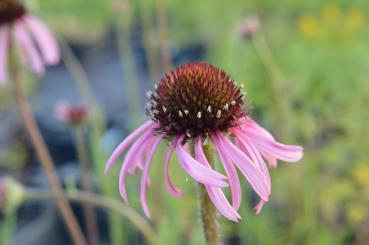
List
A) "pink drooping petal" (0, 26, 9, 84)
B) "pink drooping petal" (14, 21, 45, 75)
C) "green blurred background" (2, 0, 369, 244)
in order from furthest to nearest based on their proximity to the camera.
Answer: "green blurred background" (2, 0, 369, 244), "pink drooping petal" (14, 21, 45, 75), "pink drooping petal" (0, 26, 9, 84)

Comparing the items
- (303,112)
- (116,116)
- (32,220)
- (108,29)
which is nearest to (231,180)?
(303,112)

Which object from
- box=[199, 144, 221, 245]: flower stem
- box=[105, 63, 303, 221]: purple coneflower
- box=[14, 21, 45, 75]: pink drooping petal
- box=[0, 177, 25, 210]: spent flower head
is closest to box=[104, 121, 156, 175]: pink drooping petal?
box=[105, 63, 303, 221]: purple coneflower

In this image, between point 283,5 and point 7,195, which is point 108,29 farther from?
point 7,195

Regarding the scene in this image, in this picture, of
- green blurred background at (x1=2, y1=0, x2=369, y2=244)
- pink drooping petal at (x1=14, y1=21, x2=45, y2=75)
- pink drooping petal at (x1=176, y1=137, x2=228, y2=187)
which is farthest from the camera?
green blurred background at (x1=2, y1=0, x2=369, y2=244)

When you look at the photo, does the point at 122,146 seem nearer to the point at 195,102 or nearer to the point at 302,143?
the point at 195,102

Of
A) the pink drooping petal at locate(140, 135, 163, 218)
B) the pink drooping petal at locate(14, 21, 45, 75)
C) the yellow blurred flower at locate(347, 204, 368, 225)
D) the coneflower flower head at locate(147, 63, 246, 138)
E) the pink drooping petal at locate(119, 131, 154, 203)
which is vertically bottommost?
the pink drooping petal at locate(140, 135, 163, 218)

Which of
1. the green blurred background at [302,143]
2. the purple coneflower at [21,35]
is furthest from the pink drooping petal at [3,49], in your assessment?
the green blurred background at [302,143]

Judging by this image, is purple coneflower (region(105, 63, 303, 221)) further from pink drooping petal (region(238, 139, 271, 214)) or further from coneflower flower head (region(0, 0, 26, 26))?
coneflower flower head (region(0, 0, 26, 26))
